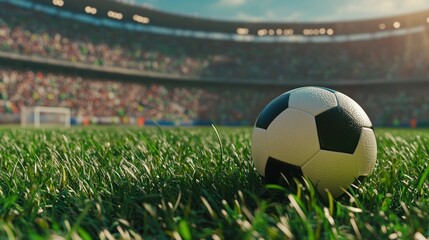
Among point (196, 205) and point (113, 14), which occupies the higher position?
point (196, 205)

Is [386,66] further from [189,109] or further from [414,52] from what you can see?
[189,109]

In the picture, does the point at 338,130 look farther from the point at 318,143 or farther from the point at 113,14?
the point at 113,14

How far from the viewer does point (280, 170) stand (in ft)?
6.63

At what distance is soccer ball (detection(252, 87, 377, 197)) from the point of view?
6.48 ft

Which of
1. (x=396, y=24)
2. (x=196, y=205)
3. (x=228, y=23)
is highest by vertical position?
(x=196, y=205)

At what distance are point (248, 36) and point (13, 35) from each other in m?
24.7

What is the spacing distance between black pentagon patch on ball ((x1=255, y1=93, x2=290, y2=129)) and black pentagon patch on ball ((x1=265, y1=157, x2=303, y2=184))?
10.4 inches

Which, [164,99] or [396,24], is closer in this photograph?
[164,99]

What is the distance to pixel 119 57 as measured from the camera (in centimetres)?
3606

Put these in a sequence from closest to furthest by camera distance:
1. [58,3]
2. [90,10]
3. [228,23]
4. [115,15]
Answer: [58,3]
[90,10]
[115,15]
[228,23]

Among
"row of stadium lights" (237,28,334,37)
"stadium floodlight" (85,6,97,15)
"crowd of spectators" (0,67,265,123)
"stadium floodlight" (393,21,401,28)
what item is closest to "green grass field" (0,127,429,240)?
"crowd of spectators" (0,67,265,123)

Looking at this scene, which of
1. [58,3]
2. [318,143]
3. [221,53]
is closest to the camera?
[318,143]

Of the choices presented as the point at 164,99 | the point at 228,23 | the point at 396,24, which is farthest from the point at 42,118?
the point at 396,24

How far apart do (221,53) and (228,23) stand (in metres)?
3.48
